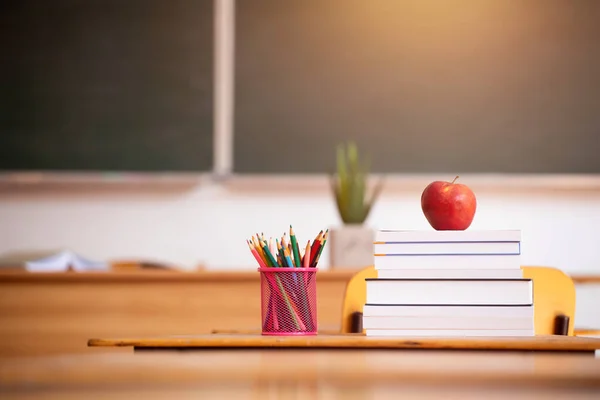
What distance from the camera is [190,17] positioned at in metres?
3.66

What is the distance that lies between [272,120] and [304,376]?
3018 mm

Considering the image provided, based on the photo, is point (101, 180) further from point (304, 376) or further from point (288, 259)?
point (304, 376)

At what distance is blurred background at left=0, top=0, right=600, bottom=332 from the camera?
11.9 ft

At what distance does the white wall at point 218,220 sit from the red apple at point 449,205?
2353 millimetres

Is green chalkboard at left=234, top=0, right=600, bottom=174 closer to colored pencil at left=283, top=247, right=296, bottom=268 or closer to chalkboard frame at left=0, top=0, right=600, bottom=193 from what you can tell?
chalkboard frame at left=0, top=0, right=600, bottom=193

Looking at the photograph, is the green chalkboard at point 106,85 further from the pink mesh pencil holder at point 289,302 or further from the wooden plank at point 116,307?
the pink mesh pencil holder at point 289,302

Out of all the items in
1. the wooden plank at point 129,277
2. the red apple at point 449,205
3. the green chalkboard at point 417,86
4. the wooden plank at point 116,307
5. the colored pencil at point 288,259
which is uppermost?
the green chalkboard at point 417,86

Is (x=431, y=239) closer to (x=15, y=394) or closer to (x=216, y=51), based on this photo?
(x=15, y=394)

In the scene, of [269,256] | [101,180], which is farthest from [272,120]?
[269,256]

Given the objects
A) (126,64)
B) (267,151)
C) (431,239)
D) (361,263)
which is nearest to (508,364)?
(431,239)

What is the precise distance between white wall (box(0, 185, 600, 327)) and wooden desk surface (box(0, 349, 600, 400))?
8.82 feet

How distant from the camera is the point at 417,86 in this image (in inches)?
144

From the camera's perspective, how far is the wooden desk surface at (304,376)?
0.54m

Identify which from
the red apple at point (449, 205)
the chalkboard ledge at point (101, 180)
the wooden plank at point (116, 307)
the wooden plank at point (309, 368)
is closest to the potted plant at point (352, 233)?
the wooden plank at point (116, 307)
